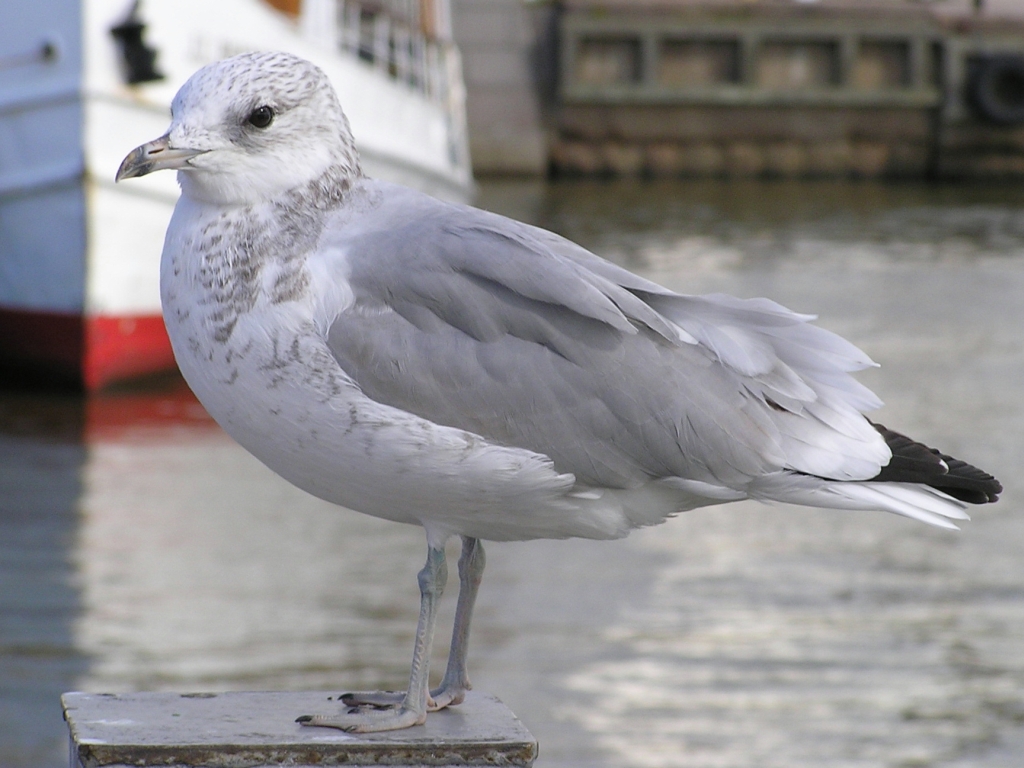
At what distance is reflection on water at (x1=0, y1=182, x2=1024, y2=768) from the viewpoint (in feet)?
19.9

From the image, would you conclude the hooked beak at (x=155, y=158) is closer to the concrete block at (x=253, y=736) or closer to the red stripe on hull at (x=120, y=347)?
the concrete block at (x=253, y=736)

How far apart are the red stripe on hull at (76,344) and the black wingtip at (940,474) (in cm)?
974

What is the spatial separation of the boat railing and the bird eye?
11313mm

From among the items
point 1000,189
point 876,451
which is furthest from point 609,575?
point 1000,189

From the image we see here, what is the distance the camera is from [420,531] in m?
8.93

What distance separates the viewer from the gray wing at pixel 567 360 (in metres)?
3.05

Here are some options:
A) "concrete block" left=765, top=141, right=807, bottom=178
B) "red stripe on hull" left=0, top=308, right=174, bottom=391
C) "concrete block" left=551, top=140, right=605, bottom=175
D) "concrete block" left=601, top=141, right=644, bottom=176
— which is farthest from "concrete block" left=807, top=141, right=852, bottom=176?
"red stripe on hull" left=0, top=308, right=174, bottom=391

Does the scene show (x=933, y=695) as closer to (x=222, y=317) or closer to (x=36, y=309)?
(x=222, y=317)

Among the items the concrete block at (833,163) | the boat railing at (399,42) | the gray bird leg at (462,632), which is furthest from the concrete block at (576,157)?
the gray bird leg at (462,632)

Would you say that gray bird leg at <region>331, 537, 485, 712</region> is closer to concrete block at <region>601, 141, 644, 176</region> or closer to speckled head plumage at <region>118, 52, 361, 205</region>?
speckled head plumage at <region>118, 52, 361, 205</region>

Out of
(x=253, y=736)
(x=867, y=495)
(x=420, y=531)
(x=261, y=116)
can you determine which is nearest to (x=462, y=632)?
(x=253, y=736)

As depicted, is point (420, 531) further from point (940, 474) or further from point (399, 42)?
point (399, 42)

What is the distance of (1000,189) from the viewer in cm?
3034

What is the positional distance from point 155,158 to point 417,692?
115 cm
